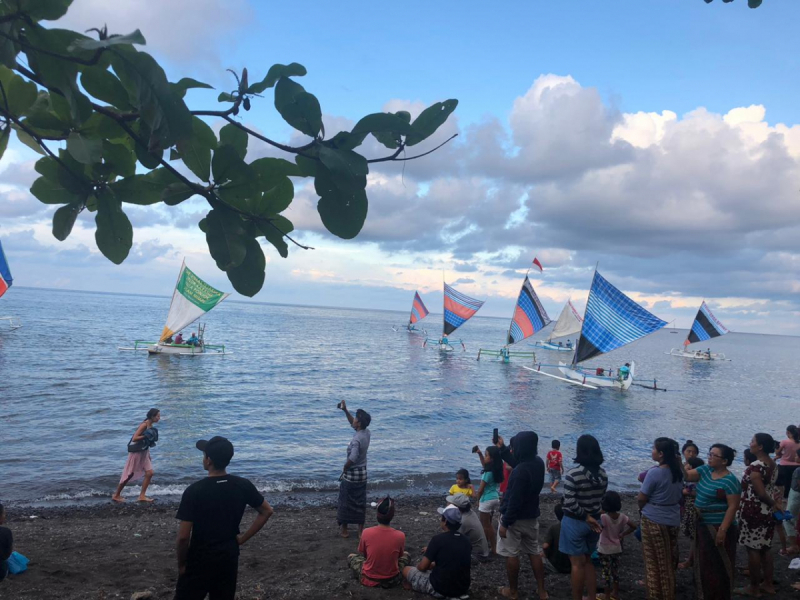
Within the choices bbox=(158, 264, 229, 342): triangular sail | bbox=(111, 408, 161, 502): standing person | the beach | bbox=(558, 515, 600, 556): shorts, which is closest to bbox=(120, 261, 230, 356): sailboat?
bbox=(158, 264, 229, 342): triangular sail

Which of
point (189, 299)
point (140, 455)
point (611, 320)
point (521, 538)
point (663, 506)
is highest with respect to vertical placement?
point (611, 320)

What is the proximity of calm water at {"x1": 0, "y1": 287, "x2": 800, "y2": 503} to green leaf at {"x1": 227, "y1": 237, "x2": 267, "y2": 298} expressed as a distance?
41.2 ft

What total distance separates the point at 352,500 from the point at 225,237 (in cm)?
759

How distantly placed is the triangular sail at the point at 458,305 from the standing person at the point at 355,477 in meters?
43.9

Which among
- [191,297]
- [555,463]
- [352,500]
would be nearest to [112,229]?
[352,500]

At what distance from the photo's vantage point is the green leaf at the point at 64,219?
1.45m

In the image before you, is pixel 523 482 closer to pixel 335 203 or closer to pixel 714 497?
pixel 714 497

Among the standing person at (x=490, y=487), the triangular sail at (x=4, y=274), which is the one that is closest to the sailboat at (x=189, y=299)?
the triangular sail at (x=4, y=274)

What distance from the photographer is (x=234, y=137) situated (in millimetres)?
1420

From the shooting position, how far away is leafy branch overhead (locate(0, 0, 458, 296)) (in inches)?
46.4

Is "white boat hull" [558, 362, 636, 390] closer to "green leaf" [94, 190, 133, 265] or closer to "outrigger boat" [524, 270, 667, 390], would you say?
"outrigger boat" [524, 270, 667, 390]

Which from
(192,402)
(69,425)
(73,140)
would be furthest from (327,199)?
(192,402)

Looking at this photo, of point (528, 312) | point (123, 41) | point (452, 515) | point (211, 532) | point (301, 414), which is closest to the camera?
point (123, 41)

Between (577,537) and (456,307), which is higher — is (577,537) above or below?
below
